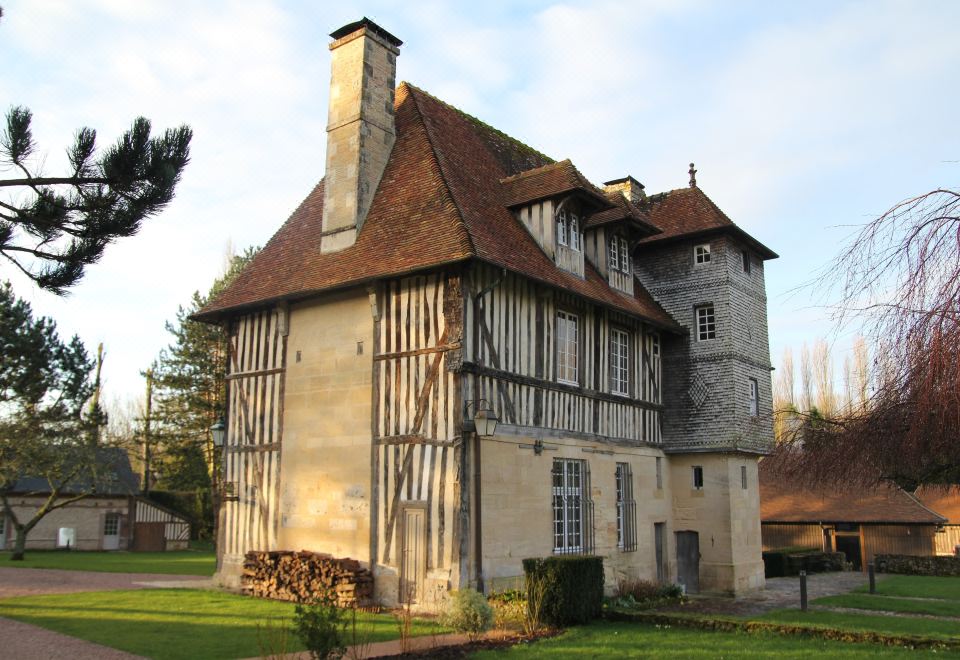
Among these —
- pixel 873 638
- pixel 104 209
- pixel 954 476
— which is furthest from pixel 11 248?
pixel 873 638

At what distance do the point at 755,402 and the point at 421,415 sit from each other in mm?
9539

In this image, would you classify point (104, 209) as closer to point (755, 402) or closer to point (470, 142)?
point (470, 142)

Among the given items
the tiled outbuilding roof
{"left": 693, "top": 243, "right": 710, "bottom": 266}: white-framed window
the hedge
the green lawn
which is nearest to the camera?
the hedge

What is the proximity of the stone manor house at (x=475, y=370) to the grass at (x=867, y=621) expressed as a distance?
3137 millimetres

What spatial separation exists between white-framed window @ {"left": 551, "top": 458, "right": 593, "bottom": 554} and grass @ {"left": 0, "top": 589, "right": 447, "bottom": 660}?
356cm

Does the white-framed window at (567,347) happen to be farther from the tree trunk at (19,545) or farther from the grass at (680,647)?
the tree trunk at (19,545)

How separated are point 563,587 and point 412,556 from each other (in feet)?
9.00

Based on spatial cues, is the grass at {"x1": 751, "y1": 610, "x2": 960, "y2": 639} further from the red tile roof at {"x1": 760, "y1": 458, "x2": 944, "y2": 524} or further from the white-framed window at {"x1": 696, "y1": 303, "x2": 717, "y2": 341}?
the red tile roof at {"x1": 760, "y1": 458, "x2": 944, "y2": 524}

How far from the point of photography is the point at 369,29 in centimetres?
1520

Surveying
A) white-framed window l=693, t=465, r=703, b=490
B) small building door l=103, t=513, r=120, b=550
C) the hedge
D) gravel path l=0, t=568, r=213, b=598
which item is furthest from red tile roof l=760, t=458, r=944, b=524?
small building door l=103, t=513, r=120, b=550

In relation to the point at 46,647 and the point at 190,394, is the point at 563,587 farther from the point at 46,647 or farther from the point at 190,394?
the point at 190,394

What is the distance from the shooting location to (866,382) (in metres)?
5.82

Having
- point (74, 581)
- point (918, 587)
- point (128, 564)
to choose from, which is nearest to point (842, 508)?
point (918, 587)

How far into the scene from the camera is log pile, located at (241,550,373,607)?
13.0 m
